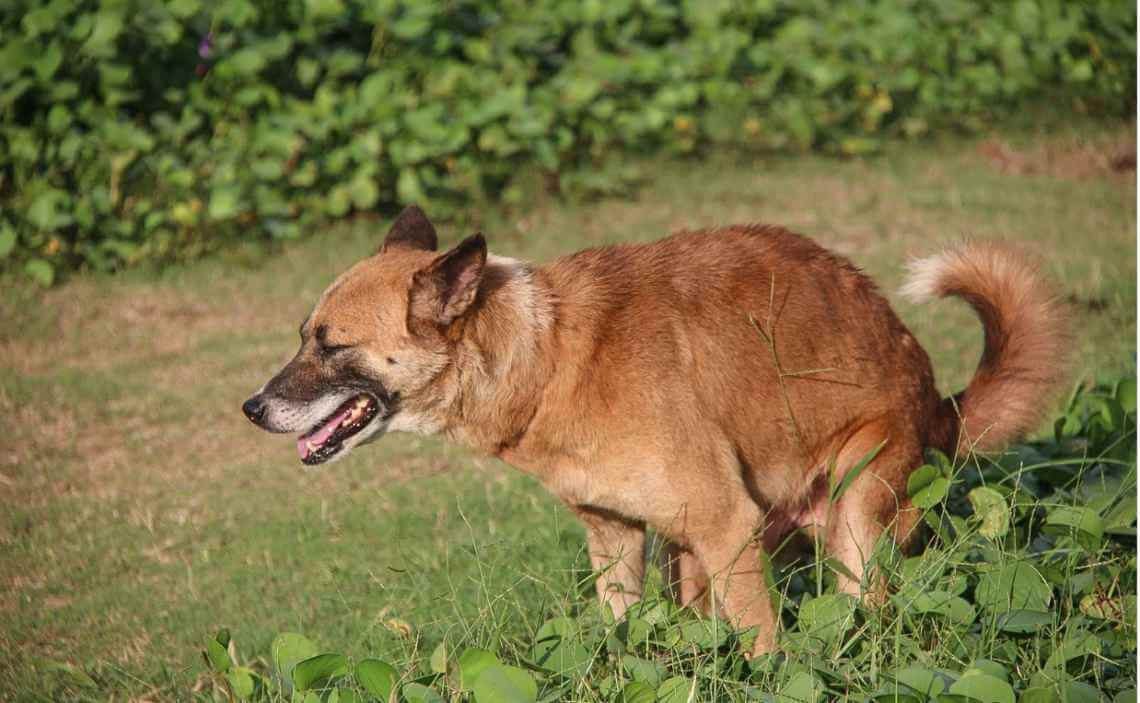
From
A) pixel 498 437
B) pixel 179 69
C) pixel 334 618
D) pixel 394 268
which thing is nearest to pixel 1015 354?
pixel 498 437

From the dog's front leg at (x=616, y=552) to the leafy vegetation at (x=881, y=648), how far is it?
0.17m

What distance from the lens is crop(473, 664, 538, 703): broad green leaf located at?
10.8 feet

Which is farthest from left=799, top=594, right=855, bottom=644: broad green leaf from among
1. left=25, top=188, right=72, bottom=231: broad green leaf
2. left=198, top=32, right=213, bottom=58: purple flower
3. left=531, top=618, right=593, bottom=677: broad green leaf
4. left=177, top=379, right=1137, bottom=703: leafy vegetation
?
left=198, top=32, right=213, bottom=58: purple flower

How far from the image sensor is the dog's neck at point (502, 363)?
4094mm

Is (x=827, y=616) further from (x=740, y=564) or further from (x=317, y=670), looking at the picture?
(x=317, y=670)

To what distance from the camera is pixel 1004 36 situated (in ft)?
36.3

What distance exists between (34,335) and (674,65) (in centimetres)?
492

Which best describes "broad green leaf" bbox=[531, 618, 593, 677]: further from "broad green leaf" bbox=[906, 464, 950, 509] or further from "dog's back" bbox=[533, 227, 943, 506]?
"broad green leaf" bbox=[906, 464, 950, 509]

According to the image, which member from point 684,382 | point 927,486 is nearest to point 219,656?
point 684,382

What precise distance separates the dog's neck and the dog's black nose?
1.97 ft

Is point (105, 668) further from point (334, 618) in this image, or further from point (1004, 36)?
point (1004, 36)

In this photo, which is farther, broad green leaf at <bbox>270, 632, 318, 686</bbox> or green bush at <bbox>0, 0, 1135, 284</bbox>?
green bush at <bbox>0, 0, 1135, 284</bbox>

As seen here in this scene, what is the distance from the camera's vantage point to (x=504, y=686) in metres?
3.31

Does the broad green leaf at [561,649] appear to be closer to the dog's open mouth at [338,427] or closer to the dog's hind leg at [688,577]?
the dog's hind leg at [688,577]
